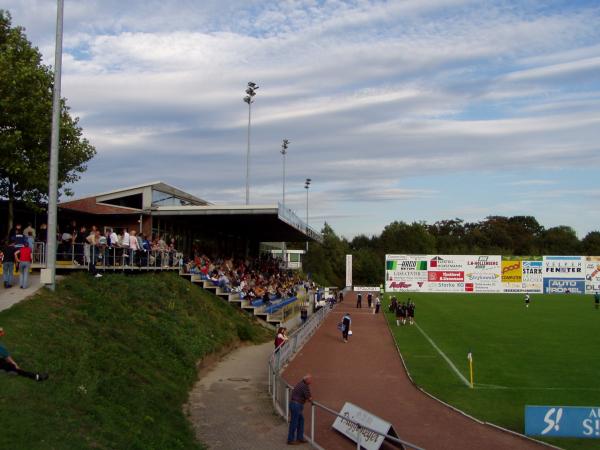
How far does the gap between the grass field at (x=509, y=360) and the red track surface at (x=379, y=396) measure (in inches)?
26.4

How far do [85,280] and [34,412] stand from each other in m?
11.2

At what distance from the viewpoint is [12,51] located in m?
25.2

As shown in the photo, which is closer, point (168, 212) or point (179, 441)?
point (179, 441)

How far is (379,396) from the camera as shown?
58.6 ft

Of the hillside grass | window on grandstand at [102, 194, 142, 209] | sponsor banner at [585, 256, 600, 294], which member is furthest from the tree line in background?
the hillside grass

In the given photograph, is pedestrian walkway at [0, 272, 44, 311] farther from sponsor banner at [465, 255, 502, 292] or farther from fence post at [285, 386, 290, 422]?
sponsor banner at [465, 255, 502, 292]

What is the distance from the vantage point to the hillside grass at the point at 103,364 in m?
9.84

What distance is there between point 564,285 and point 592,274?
3.37 meters

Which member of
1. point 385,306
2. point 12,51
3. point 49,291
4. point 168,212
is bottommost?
point 385,306

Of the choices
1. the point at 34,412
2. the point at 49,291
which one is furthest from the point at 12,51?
the point at 34,412

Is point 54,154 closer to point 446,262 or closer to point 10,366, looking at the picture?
point 10,366

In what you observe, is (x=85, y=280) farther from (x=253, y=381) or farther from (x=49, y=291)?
(x=253, y=381)

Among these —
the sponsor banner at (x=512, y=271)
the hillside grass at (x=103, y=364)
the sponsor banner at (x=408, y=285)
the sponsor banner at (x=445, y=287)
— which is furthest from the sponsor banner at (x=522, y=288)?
the hillside grass at (x=103, y=364)

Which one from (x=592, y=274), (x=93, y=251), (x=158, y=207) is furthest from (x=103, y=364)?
(x=592, y=274)
